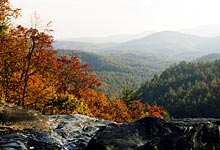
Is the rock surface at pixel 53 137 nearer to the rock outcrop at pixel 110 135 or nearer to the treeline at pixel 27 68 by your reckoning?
the rock outcrop at pixel 110 135

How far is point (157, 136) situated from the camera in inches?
449

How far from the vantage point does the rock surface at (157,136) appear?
1027cm

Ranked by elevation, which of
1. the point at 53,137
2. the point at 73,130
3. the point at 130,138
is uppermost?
the point at 130,138

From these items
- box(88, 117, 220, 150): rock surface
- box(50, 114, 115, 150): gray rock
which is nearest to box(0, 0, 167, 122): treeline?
box(50, 114, 115, 150): gray rock

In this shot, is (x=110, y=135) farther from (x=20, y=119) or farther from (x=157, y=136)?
(x=20, y=119)

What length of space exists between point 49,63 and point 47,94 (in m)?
5.72

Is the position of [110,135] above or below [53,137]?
above

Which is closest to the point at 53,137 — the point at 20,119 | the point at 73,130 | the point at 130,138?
the point at 73,130

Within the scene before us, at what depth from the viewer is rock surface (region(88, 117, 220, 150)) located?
10266 mm

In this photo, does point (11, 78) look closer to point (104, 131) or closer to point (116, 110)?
point (104, 131)

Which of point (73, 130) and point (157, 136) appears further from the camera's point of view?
point (73, 130)

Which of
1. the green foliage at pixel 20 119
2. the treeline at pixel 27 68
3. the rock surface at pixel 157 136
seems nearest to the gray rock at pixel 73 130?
the green foliage at pixel 20 119

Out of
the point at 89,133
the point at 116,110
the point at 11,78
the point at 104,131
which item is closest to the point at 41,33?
the point at 11,78

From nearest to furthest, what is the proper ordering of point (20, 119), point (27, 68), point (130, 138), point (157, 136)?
point (130, 138) → point (157, 136) → point (20, 119) → point (27, 68)
